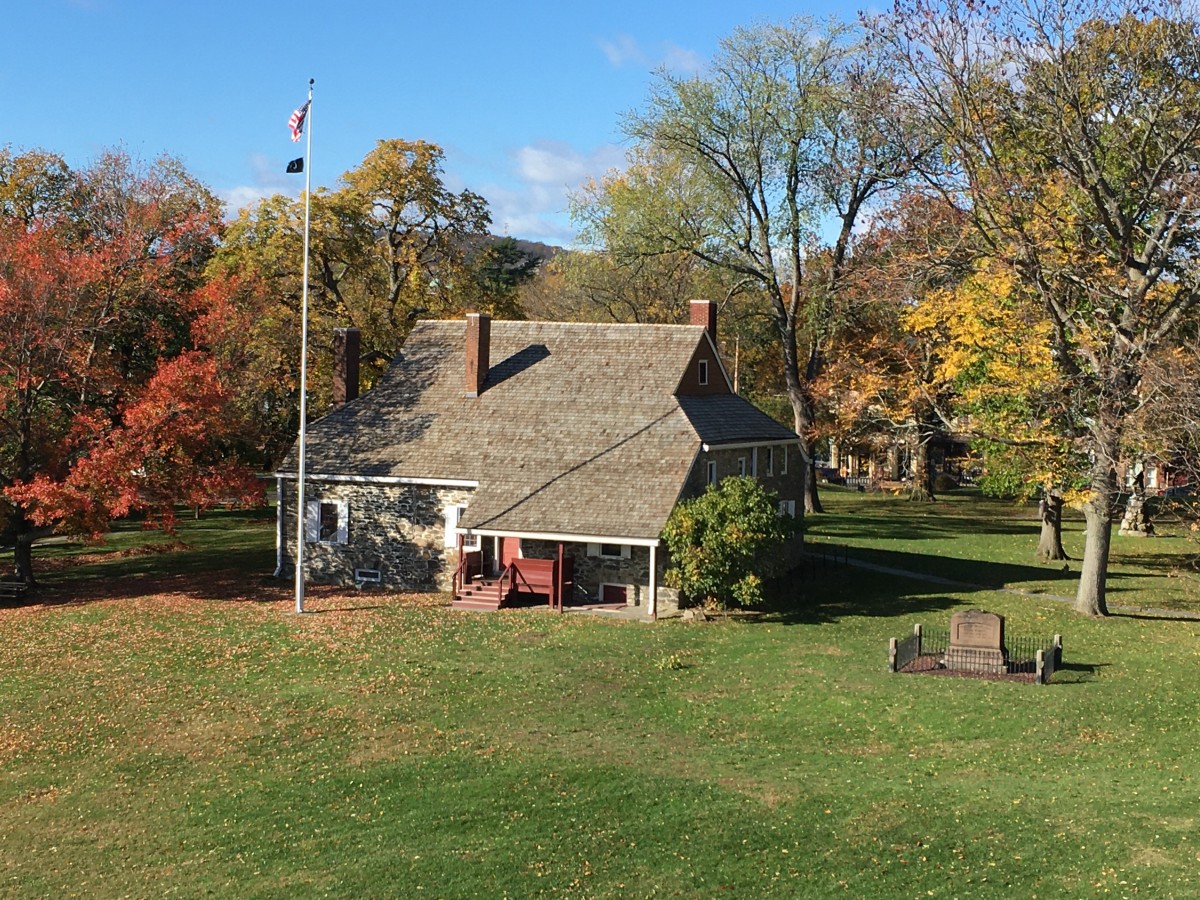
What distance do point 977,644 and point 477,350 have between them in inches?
728

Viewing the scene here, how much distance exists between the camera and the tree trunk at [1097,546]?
97.8 ft

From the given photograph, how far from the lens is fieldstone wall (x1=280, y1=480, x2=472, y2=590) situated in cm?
3344

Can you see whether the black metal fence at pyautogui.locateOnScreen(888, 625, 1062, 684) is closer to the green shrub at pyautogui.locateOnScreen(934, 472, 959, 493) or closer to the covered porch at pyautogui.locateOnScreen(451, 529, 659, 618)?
the covered porch at pyautogui.locateOnScreen(451, 529, 659, 618)

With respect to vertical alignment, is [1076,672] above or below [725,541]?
below

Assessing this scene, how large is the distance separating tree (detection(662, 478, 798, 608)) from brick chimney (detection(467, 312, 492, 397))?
9607 mm

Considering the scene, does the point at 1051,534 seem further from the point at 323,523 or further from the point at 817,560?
the point at 323,523

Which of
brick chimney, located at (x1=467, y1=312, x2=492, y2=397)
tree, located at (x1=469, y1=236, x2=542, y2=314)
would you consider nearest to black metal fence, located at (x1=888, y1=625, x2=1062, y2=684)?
brick chimney, located at (x1=467, y1=312, x2=492, y2=397)

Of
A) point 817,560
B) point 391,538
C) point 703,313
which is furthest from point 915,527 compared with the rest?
point 391,538

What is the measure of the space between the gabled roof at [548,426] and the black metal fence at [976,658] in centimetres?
751

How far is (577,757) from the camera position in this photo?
1884 cm

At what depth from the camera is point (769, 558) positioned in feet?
97.9

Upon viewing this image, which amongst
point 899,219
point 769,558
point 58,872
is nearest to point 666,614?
point 769,558

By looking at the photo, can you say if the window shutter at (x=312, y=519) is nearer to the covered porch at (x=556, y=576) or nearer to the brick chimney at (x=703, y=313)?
the covered porch at (x=556, y=576)

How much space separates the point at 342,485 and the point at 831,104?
26.9 m
